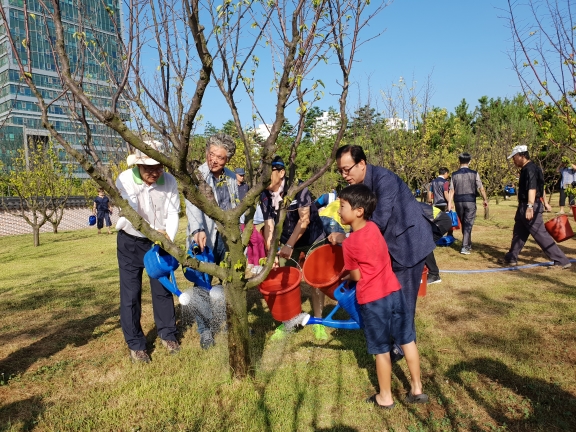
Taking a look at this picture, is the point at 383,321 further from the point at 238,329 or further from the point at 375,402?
the point at 238,329

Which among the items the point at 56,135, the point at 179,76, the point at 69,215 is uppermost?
the point at 179,76

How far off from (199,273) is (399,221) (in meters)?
1.63

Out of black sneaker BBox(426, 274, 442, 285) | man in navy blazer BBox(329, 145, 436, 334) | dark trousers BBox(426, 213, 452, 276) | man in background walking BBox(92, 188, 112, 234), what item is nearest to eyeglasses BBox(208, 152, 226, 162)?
man in navy blazer BBox(329, 145, 436, 334)

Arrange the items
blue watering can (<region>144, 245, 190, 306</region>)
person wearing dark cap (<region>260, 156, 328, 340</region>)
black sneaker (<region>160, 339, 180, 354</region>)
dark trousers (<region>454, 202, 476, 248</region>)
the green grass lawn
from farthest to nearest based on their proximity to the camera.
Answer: dark trousers (<region>454, 202, 476, 248</region>) < person wearing dark cap (<region>260, 156, 328, 340</region>) < black sneaker (<region>160, 339, 180, 354</region>) < blue watering can (<region>144, 245, 190, 306</region>) < the green grass lawn

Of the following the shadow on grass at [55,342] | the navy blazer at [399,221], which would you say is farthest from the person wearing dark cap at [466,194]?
the shadow on grass at [55,342]

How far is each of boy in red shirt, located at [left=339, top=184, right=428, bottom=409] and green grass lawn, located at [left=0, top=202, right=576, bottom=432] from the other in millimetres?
214

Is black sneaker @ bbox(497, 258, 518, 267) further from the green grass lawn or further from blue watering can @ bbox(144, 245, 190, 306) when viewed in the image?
blue watering can @ bbox(144, 245, 190, 306)

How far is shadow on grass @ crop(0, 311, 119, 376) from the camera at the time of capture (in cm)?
361

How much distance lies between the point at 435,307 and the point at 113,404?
3284 millimetres

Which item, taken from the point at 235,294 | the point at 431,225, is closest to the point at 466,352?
the point at 431,225

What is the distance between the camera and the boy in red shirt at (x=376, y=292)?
8.71 feet

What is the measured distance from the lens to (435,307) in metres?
4.71

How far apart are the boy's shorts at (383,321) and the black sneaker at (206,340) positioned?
1.61 metres

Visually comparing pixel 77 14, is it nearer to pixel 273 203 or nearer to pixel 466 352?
pixel 273 203
